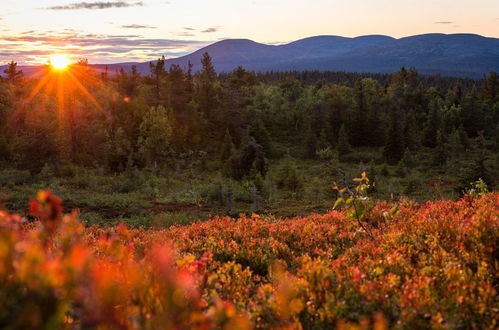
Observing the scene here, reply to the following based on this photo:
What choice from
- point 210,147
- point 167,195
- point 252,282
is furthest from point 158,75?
point 252,282

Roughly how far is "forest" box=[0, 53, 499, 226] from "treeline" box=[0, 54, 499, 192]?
19 centimetres

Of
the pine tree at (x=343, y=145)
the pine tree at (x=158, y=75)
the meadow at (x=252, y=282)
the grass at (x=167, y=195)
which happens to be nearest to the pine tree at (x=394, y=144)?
the pine tree at (x=343, y=145)

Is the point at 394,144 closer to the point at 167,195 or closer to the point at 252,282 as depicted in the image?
the point at 167,195

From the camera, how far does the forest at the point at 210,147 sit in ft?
84.2

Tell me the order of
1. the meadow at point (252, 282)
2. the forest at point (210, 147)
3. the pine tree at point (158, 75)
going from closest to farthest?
the meadow at point (252, 282) < the forest at point (210, 147) < the pine tree at point (158, 75)

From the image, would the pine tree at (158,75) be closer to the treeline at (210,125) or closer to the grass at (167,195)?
the treeline at (210,125)

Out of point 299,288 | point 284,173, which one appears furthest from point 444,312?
point 284,173

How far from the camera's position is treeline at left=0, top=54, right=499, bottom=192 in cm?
3897

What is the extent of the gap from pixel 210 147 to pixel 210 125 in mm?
6228

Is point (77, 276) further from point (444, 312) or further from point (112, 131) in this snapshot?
point (112, 131)

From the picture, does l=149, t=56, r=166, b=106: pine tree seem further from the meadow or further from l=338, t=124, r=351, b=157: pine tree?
the meadow

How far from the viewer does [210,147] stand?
5553cm

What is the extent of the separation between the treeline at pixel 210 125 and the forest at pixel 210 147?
0.64 feet

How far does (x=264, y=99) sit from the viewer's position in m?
84.4
